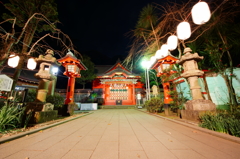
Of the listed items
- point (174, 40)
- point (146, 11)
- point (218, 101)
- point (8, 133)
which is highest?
point (146, 11)

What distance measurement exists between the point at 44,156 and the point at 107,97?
15095 mm

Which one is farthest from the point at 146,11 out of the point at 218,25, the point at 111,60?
the point at 111,60

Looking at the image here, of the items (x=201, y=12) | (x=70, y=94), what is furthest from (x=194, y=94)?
(x=70, y=94)

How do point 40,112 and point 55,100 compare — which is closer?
point 40,112

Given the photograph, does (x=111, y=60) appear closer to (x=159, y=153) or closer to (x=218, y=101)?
(x=218, y=101)

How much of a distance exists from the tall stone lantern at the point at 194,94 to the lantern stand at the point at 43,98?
22.3ft

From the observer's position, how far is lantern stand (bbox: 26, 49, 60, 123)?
4110 millimetres

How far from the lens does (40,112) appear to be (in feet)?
13.4

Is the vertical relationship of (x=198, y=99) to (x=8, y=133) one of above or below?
above

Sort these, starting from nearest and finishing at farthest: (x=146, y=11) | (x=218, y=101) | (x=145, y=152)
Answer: (x=145, y=152) → (x=218, y=101) → (x=146, y=11)

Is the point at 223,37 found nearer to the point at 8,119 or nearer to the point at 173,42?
the point at 173,42

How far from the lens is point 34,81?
41.5 feet

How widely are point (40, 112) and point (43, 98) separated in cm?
89

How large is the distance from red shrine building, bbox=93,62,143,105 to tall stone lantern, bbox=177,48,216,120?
1112 centimetres
